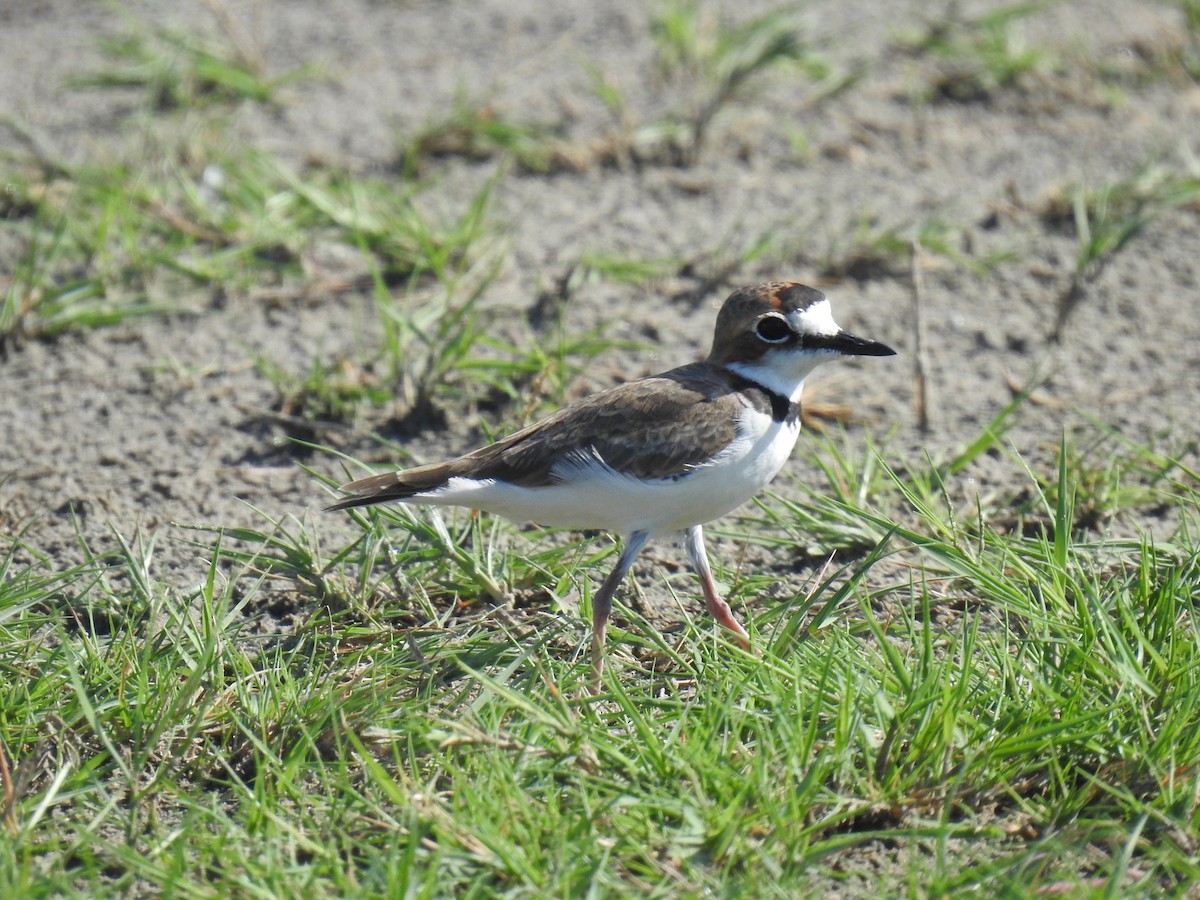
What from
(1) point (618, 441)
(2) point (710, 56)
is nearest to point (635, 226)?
(2) point (710, 56)

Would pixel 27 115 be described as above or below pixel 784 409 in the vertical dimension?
above

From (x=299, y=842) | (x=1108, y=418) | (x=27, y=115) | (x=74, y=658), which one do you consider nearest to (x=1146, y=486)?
(x=1108, y=418)

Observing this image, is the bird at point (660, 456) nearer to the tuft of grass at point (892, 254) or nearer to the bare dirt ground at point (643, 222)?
the bare dirt ground at point (643, 222)

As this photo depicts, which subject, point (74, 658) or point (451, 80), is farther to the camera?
point (451, 80)

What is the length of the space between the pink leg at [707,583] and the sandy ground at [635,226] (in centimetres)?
101

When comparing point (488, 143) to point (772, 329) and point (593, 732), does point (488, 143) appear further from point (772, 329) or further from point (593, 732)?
point (593, 732)

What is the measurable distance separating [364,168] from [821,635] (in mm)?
4150

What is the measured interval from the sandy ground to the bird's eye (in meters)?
0.95

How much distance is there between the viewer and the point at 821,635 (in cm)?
417

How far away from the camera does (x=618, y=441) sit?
4238mm

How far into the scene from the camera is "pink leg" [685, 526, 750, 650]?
4.24 m

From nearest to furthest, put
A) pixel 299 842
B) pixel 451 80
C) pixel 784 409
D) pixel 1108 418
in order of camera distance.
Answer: pixel 299 842 < pixel 784 409 < pixel 1108 418 < pixel 451 80

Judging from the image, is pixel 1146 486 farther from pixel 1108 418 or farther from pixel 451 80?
pixel 451 80

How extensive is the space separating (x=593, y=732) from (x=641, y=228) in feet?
12.3
